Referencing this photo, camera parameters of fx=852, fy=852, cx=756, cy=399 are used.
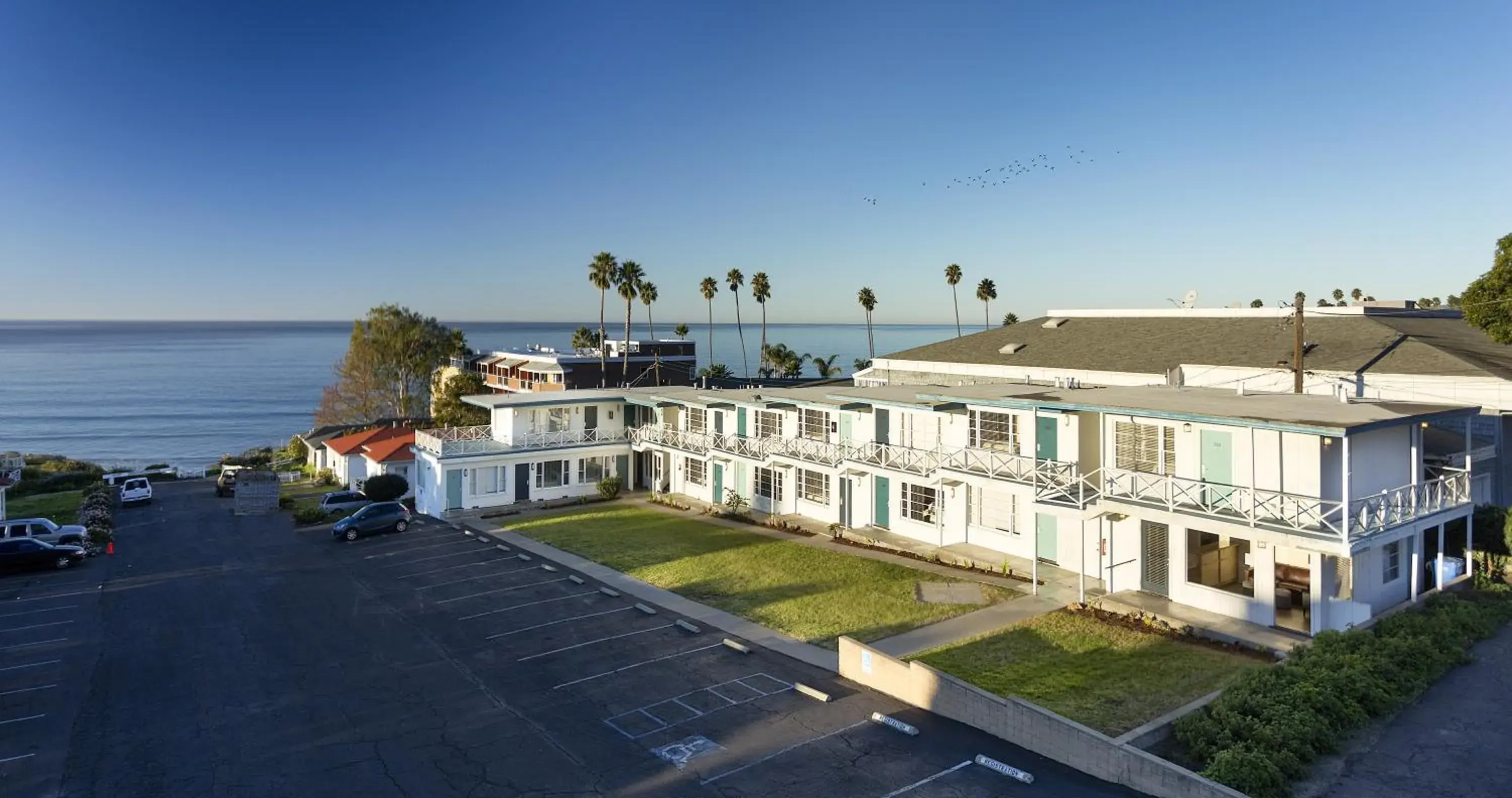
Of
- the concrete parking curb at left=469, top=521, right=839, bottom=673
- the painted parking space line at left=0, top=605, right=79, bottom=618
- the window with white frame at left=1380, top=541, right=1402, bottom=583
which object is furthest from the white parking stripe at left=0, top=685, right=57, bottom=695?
the window with white frame at left=1380, top=541, right=1402, bottom=583

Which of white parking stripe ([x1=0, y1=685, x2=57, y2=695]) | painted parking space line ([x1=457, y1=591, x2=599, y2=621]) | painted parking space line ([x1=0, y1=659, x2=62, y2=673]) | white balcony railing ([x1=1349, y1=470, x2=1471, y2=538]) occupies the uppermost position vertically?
white balcony railing ([x1=1349, y1=470, x2=1471, y2=538])

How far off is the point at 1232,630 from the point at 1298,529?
2.94 m

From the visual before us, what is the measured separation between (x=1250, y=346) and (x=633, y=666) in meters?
27.4

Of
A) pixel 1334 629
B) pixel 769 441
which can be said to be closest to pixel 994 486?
pixel 1334 629

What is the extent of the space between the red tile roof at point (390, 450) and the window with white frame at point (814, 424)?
25.1m

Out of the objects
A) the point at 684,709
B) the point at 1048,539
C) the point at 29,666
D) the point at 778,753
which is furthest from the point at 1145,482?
the point at 29,666

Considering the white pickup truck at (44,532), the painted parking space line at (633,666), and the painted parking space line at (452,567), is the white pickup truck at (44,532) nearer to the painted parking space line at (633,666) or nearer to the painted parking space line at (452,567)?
the painted parking space line at (452,567)

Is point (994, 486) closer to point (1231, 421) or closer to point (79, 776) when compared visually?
point (1231, 421)

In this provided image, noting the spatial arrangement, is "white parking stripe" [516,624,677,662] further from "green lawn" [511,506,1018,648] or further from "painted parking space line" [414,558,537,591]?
"painted parking space line" [414,558,537,591]

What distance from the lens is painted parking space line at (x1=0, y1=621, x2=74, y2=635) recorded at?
24.1 m

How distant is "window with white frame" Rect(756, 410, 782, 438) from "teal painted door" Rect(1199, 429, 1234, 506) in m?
18.1

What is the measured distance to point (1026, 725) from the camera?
15.5m

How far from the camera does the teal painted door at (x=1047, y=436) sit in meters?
Result: 26.2

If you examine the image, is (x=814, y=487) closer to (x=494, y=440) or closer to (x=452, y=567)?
(x=452, y=567)
